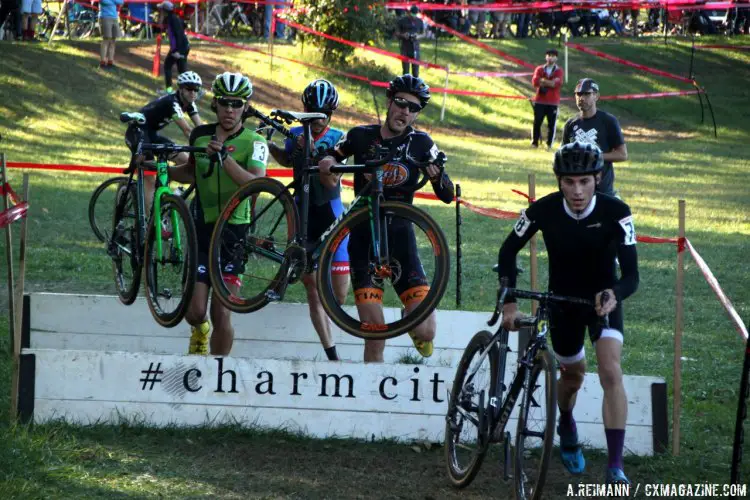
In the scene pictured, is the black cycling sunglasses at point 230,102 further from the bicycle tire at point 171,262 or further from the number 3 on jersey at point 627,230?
the number 3 on jersey at point 627,230

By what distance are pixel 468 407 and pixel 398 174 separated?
1.63 metres

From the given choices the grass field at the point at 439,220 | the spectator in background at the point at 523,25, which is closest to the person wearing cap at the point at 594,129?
the grass field at the point at 439,220

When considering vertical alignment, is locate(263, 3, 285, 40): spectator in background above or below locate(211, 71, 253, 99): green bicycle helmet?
above

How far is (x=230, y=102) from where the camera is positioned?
747cm

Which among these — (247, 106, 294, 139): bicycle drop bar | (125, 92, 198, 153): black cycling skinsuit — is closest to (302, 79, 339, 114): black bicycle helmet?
(247, 106, 294, 139): bicycle drop bar

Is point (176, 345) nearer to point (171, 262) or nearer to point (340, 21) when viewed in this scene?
point (171, 262)

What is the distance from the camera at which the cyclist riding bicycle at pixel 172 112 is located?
1087 cm

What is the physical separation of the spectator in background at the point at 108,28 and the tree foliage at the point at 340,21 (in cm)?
469

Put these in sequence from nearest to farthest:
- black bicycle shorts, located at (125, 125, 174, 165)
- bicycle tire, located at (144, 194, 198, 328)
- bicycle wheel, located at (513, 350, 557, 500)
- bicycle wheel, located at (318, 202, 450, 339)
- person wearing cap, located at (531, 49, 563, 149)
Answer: bicycle wheel, located at (513, 350, 557, 500) < bicycle wheel, located at (318, 202, 450, 339) < bicycle tire, located at (144, 194, 198, 328) < black bicycle shorts, located at (125, 125, 174, 165) < person wearing cap, located at (531, 49, 563, 149)

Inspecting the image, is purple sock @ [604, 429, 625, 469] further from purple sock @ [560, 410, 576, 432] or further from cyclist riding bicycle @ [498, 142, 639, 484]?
purple sock @ [560, 410, 576, 432]

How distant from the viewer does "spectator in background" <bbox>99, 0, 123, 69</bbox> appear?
2623 centimetres

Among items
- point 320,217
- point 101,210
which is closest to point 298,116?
point 320,217

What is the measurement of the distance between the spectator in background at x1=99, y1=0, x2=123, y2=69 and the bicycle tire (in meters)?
19.3

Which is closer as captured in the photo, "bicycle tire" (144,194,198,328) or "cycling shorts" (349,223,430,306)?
"cycling shorts" (349,223,430,306)
